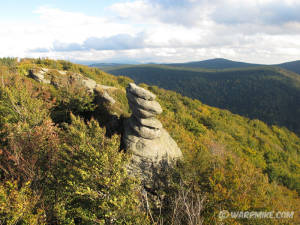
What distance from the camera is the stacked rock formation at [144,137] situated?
1692cm

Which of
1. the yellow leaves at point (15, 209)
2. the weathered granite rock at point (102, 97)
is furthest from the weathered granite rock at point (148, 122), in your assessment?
the yellow leaves at point (15, 209)

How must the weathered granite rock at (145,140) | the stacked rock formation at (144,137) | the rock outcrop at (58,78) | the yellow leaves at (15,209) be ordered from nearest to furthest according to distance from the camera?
the yellow leaves at (15,209) < the weathered granite rock at (145,140) < the stacked rock formation at (144,137) < the rock outcrop at (58,78)

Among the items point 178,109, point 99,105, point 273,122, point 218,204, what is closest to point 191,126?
point 178,109

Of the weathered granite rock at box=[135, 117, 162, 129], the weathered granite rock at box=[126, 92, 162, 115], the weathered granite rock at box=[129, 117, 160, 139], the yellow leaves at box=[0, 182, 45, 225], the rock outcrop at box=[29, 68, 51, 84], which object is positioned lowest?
the yellow leaves at box=[0, 182, 45, 225]

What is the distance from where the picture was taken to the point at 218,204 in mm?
14758

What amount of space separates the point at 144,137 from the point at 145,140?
35 cm

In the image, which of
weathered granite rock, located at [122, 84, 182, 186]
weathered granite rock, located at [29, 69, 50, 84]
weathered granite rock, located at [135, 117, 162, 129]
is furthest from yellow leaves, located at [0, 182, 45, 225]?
weathered granite rock, located at [29, 69, 50, 84]

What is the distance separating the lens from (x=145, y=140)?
1791cm

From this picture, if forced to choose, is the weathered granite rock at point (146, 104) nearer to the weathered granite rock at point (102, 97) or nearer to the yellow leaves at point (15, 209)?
the weathered granite rock at point (102, 97)

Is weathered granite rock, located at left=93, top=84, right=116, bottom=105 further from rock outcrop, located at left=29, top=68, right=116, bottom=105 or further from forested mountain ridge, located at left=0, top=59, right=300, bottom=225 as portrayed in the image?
forested mountain ridge, located at left=0, top=59, right=300, bottom=225

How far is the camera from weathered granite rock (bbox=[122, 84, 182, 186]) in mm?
16734

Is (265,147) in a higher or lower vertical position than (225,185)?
lower

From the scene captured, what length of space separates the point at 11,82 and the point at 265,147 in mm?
65087

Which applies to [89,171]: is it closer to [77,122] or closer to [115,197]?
[115,197]
